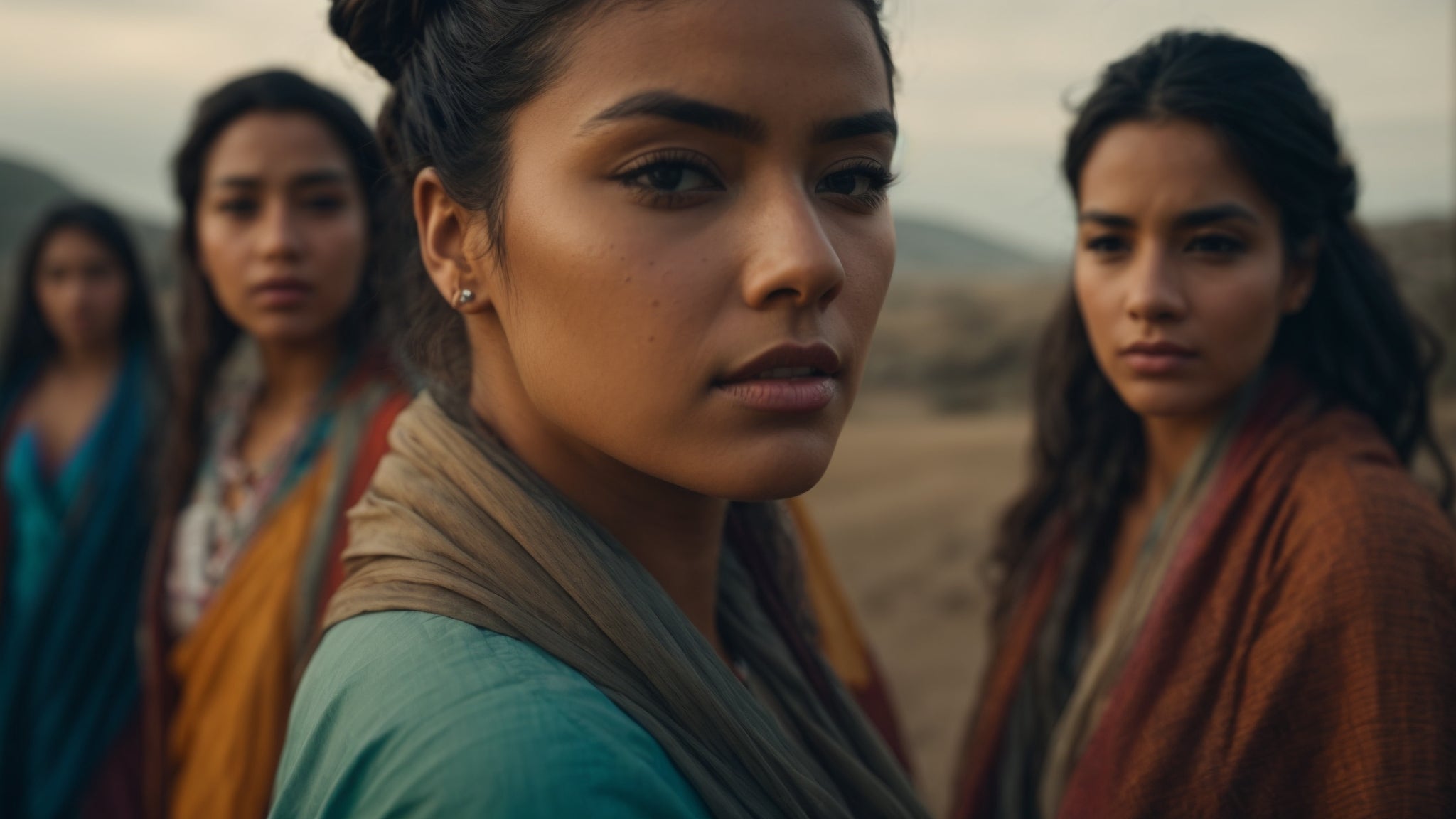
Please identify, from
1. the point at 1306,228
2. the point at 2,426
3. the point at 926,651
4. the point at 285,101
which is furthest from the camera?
the point at 926,651

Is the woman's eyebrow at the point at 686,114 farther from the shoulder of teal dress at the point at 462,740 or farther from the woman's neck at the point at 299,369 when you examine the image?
the woman's neck at the point at 299,369

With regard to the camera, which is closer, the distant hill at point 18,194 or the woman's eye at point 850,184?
the woman's eye at point 850,184

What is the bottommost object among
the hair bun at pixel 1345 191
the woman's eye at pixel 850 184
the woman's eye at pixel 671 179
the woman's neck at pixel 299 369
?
the woman's neck at pixel 299 369

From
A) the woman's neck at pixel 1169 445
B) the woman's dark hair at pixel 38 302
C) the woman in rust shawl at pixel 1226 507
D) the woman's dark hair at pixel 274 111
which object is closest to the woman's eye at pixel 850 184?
the woman in rust shawl at pixel 1226 507

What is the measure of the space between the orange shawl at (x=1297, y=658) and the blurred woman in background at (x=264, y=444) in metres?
1.80

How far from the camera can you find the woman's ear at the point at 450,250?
1379 millimetres

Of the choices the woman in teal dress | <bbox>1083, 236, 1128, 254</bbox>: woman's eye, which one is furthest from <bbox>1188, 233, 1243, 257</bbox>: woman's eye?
the woman in teal dress

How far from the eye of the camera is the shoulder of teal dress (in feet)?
3.10

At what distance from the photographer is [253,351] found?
3.33 meters

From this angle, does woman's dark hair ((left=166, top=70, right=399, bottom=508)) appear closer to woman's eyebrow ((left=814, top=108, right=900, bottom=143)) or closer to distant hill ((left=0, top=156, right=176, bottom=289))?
woman's eyebrow ((left=814, top=108, right=900, bottom=143))

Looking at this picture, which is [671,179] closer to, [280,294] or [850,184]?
[850,184]

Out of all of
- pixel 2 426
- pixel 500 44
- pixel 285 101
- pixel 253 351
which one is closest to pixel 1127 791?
pixel 500 44

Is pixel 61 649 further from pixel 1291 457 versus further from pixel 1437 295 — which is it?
pixel 1437 295

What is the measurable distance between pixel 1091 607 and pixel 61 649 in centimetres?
315
